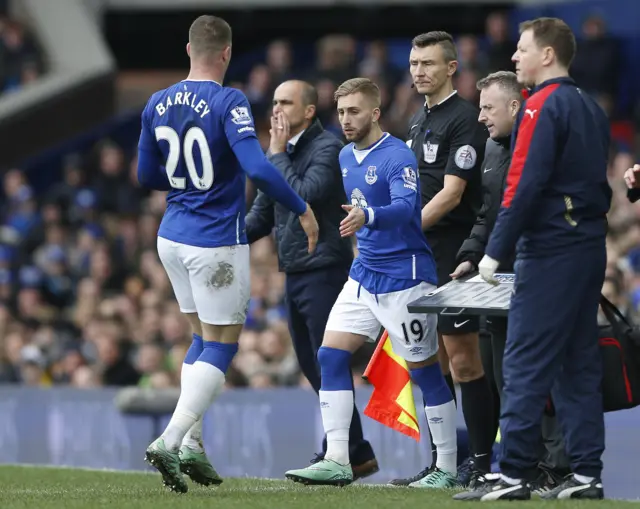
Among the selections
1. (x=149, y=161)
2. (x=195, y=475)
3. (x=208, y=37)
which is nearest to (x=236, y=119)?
(x=208, y=37)

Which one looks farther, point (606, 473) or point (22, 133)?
point (22, 133)

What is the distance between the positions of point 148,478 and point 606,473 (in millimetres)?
3314

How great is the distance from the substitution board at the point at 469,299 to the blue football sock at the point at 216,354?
980 mm

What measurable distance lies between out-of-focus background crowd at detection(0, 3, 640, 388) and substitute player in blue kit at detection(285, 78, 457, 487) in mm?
4724

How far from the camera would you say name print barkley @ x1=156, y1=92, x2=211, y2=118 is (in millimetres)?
7535

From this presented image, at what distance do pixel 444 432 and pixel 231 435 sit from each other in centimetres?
459

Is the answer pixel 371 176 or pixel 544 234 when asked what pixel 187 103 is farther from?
pixel 544 234

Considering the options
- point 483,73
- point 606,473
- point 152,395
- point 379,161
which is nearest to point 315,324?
point 379,161

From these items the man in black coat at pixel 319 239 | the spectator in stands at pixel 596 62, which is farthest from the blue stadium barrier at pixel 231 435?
the spectator in stands at pixel 596 62

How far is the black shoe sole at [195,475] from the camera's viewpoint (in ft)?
25.1

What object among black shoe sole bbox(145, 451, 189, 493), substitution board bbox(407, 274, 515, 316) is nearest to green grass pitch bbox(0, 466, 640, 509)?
black shoe sole bbox(145, 451, 189, 493)

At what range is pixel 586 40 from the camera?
17812mm

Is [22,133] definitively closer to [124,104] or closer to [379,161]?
[124,104]

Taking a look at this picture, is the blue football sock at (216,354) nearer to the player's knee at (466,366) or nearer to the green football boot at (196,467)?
the green football boot at (196,467)
